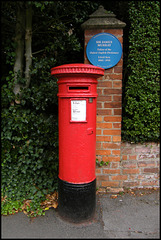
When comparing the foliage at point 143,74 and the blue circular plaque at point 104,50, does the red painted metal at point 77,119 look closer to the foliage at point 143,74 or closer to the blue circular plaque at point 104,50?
the blue circular plaque at point 104,50

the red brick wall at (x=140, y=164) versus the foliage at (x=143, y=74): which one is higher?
the foliage at (x=143, y=74)

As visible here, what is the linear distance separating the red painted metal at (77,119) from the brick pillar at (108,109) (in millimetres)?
717

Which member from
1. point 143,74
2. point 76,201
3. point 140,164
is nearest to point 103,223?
point 76,201

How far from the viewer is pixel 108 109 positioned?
316 centimetres

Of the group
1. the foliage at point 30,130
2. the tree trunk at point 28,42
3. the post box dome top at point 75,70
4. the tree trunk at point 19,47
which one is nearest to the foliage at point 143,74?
the foliage at point 30,130

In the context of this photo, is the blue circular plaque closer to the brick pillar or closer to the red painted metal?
the brick pillar

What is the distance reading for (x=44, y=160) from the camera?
10.4 ft

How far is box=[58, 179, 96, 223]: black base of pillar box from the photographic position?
2498 mm

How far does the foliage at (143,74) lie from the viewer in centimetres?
310

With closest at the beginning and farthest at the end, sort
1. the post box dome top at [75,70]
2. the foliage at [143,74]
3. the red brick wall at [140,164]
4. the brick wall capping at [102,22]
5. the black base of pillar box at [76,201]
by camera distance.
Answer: the post box dome top at [75,70]
the black base of pillar box at [76,201]
the brick wall capping at [102,22]
the foliage at [143,74]
the red brick wall at [140,164]

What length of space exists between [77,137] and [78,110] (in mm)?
316

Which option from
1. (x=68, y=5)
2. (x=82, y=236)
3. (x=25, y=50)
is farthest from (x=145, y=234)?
(x=68, y=5)

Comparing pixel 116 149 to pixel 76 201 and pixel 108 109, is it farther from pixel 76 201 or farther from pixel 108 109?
pixel 76 201

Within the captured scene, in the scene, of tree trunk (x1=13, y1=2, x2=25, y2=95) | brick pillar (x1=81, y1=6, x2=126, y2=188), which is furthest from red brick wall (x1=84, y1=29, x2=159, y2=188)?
tree trunk (x1=13, y1=2, x2=25, y2=95)
